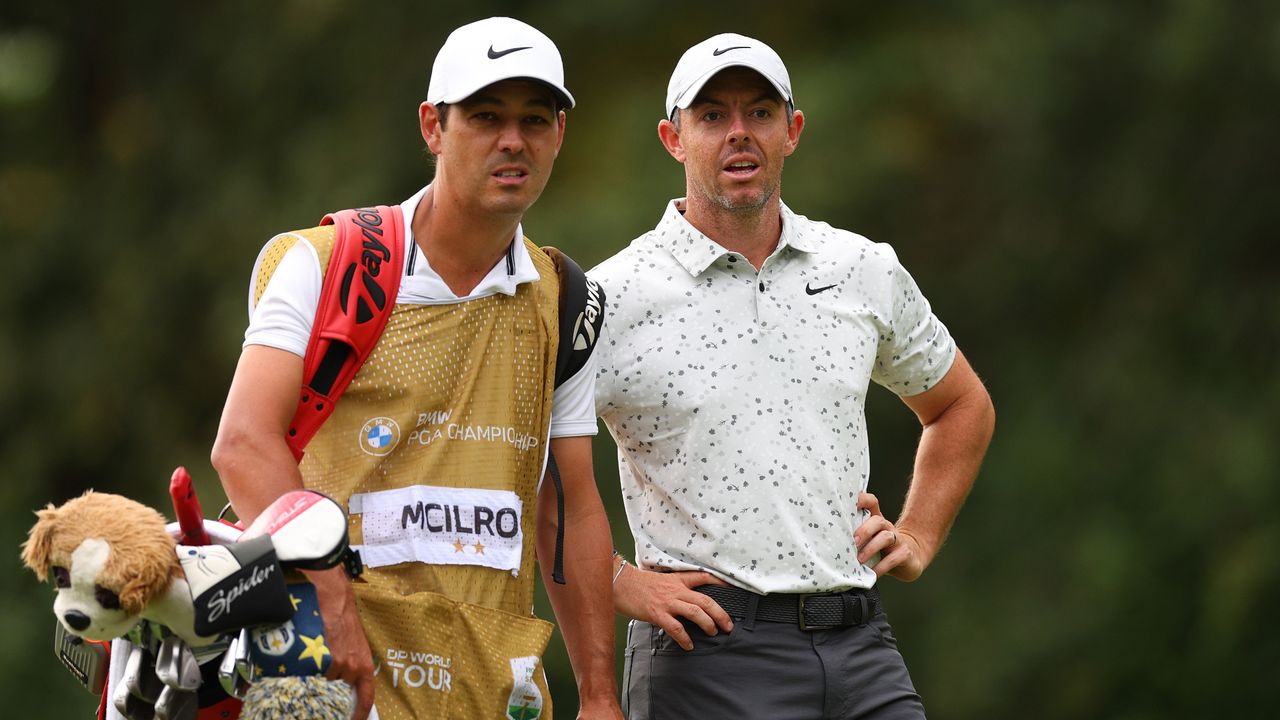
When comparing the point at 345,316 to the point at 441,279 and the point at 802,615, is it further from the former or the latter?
the point at 802,615

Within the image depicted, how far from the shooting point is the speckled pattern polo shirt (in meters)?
4.77

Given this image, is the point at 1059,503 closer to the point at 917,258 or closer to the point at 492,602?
the point at 917,258

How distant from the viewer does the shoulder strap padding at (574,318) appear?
177 inches

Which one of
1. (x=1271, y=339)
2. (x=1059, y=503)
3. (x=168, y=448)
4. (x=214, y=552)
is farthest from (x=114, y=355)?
(x=214, y=552)

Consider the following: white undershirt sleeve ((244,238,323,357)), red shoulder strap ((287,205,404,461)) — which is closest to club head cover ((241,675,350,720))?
red shoulder strap ((287,205,404,461))

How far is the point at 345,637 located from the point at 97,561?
63 centimetres

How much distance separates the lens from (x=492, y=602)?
4.29m

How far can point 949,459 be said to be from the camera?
556 centimetres

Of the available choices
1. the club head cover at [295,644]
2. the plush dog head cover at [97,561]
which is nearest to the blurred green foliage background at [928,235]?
the club head cover at [295,644]

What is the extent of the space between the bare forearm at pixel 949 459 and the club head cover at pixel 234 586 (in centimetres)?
240

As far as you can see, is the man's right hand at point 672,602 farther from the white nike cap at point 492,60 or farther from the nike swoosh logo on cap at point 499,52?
the nike swoosh logo on cap at point 499,52

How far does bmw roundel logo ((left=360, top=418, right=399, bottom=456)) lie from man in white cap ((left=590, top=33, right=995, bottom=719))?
2.64ft

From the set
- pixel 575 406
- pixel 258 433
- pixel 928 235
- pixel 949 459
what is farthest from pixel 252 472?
pixel 928 235

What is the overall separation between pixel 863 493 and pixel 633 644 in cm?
69
